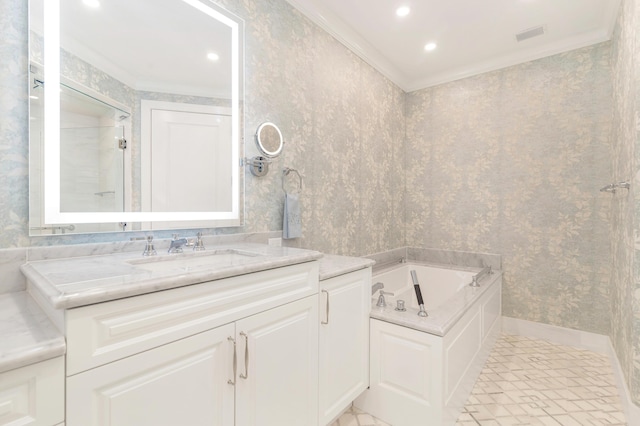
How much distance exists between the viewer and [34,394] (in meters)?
0.65

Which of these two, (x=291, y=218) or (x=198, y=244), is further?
(x=291, y=218)

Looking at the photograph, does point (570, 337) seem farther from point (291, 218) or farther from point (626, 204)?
A: point (291, 218)

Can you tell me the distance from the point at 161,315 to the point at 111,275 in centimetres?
21

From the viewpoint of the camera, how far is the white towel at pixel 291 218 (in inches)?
77.7

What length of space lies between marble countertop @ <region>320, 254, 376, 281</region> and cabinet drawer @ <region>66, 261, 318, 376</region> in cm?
27

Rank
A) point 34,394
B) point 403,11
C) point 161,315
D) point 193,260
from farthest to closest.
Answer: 1. point 403,11
2. point 193,260
3. point 161,315
4. point 34,394

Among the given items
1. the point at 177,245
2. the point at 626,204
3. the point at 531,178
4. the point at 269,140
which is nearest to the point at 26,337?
the point at 177,245

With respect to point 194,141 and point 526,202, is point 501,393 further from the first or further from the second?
point 194,141

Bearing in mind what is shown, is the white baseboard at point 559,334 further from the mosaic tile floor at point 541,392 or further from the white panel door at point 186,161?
the white panel door at point 186,161

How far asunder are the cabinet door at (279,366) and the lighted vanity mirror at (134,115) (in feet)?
2.39

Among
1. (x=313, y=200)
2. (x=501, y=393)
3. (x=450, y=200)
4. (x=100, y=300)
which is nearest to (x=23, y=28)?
(x=100, y=300)

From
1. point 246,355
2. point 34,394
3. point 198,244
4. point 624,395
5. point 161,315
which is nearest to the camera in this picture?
point 34,394

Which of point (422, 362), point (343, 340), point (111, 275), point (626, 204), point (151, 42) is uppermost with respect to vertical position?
point (151, 42)

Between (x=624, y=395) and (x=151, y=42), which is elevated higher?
(x=151, y=42)
